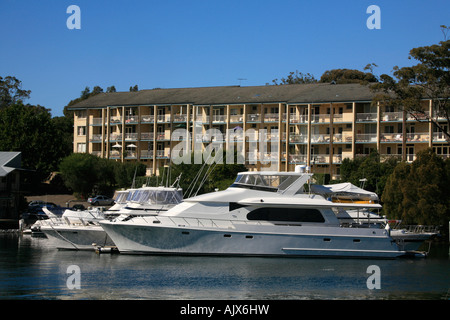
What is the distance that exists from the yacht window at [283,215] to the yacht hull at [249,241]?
59 cm

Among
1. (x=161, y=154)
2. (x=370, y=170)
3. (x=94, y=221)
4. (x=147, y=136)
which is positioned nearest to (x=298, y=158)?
(x=370, y=170)

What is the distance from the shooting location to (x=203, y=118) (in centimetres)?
8456

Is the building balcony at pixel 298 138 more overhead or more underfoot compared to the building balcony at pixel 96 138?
more underfoot

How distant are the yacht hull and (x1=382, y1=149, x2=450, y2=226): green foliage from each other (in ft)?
42.0

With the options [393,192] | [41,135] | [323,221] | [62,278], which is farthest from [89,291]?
[41,135]

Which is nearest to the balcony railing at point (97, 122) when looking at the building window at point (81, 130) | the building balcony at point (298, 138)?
the building window at point (81, 130)

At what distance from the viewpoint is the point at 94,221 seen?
41.9m

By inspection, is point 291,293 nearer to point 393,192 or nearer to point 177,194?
point 177,194

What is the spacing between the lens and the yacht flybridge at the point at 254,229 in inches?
1435

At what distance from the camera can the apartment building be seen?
74.2 metres

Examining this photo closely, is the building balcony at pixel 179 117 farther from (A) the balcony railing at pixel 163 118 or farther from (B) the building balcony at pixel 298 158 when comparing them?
(B) the building balcony at pixel 298 158

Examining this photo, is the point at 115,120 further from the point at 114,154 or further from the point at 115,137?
the point at 114,154

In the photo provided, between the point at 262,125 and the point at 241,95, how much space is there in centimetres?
545
